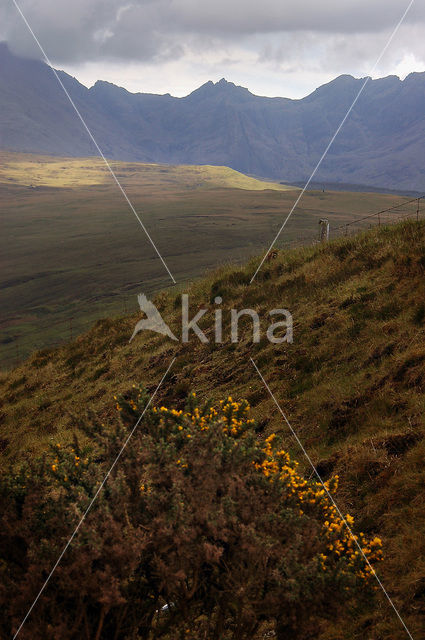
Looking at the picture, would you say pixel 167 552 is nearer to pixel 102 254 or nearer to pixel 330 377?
pixel 330 377

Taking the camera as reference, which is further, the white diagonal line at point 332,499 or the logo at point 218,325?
the logo at point 218,325

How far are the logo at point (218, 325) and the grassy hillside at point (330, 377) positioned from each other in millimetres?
226

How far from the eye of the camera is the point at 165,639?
17.7 feet

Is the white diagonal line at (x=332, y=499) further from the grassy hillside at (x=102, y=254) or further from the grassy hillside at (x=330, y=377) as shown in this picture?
the grassy hillside at (x=102, y=254)

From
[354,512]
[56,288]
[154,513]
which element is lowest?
[56,288]

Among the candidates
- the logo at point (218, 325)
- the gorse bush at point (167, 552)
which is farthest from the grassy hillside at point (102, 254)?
the gorse bush at point (167, 552)

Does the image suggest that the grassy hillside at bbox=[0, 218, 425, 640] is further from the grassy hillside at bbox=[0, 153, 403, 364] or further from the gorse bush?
the grassy hillside at bbox=[0, 153, 403, 364]

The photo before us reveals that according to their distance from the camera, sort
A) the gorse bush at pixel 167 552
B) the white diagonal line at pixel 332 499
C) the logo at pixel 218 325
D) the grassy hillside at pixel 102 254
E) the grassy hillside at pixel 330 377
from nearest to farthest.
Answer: the gorse bush at pixel 167 552, the white diagonal line at pixel 332 499, the grassy hillside at pixel 330 377, the logo at pixel 218 325, the grassy hillside at pixel 102 254

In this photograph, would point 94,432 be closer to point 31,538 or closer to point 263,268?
point 31,538

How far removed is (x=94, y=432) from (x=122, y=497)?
1.24 m

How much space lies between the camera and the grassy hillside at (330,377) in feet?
19.6

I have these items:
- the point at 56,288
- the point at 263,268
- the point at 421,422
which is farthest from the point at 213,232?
the point at 421,422

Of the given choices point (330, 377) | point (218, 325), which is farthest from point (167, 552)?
point (218, 325)

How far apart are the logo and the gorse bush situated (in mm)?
7535
